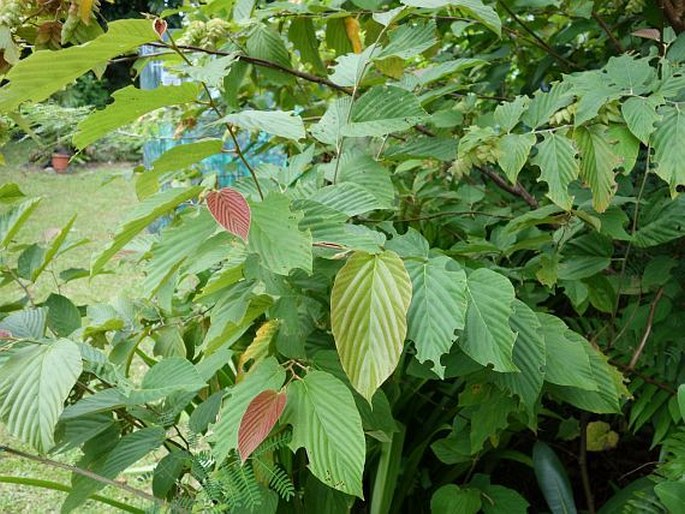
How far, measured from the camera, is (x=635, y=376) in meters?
1.32

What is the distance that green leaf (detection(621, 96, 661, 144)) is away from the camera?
91cm

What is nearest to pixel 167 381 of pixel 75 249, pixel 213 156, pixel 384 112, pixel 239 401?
pixel 239 401

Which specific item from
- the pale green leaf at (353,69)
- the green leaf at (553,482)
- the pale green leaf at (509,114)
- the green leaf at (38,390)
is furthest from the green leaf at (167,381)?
the green leaf at (553,482)

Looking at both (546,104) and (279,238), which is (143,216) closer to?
(279,238)

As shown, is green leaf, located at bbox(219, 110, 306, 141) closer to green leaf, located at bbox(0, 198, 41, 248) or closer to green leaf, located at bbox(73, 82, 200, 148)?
green leaf, located at bbox(73, 82, 200, 148)

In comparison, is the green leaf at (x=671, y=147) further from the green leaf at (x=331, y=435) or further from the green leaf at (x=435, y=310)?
the green leaf at (x=331, y=435)

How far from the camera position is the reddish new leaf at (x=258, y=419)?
0.72 metres

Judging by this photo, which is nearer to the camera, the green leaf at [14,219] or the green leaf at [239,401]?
the green leaf at [239,401]

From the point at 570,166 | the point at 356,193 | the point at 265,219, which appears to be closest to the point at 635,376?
the point at 570,166

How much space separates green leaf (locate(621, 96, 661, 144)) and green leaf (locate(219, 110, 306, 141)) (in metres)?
0.46

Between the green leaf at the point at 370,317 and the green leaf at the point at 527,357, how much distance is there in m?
0.21

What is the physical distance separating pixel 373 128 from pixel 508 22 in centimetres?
104

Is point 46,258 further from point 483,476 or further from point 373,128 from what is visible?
point 483,476

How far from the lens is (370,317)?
0.73 metres
